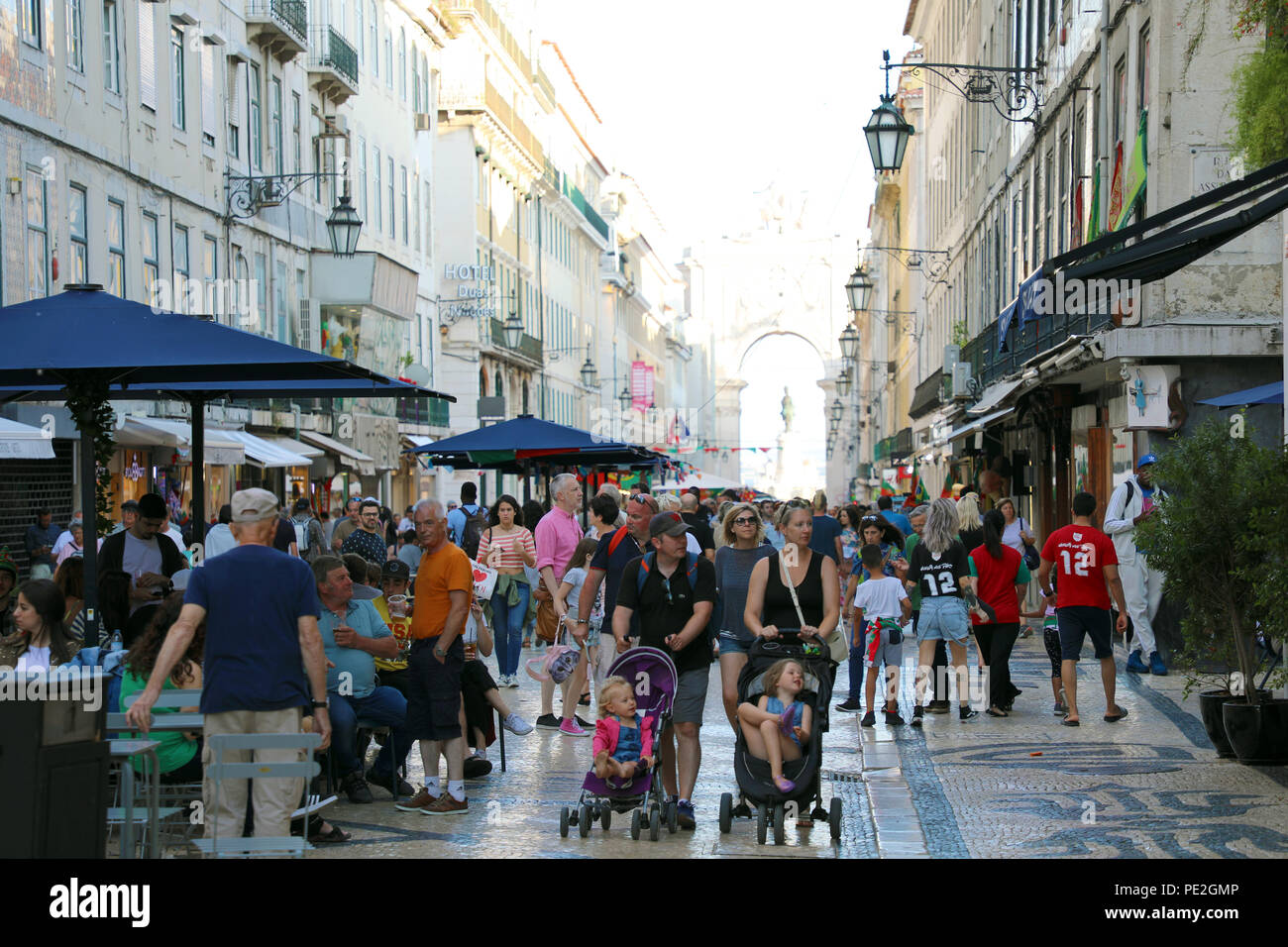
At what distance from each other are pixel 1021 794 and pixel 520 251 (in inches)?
2041

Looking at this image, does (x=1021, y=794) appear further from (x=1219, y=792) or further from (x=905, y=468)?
(x=905, y=468)

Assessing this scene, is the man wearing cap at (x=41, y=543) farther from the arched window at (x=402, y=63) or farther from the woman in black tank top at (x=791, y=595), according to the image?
the arched window at (x=402, y=63)

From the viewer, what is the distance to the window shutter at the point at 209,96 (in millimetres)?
27953

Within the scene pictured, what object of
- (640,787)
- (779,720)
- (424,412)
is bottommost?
(640,787)

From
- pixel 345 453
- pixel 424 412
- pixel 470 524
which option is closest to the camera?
pixel 470 524

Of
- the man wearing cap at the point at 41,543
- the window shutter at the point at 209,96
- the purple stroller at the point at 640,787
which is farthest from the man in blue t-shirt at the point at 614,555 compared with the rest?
the window shutter at the point at 209,96

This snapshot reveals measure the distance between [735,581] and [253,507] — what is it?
11.7 feet

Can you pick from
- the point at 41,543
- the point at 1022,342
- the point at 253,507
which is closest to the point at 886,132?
the point at 1022,342

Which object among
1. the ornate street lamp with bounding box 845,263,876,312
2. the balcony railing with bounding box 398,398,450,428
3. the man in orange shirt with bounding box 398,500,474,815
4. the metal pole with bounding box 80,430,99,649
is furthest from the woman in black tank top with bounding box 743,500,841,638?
the balcony railing with bounding box 398,398,450,428

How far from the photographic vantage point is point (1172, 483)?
10.6m

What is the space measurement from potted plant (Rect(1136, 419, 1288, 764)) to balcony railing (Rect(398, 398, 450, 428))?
31.9 m

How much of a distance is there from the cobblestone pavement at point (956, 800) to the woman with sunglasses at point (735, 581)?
840 mm

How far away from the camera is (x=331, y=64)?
34906mm

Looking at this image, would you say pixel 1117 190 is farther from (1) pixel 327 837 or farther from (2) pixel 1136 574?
(1) pixel 327 837
